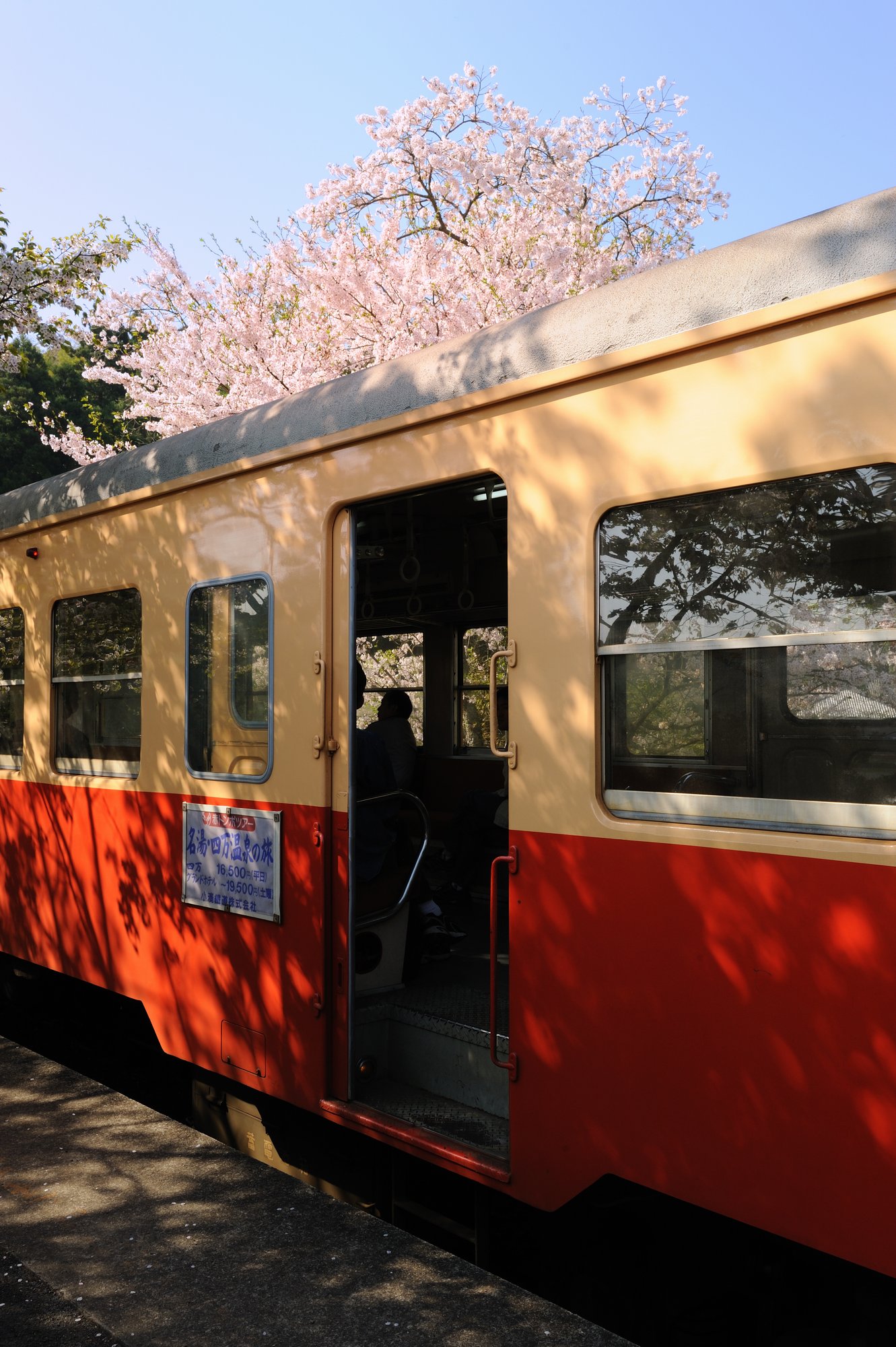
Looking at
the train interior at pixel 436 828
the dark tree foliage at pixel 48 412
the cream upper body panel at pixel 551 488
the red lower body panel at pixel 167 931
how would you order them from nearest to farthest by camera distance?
the cream upper body panel at pixel 551 488, the train interior at pixel 436 828, the red lower body panel at pixel 167 931, the dark tree foliage at pixel 48 412

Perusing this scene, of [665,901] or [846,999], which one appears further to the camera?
[665,901]

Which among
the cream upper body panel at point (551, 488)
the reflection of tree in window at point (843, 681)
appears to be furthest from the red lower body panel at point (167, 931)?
the reflection of tree in window at point (843, 681)

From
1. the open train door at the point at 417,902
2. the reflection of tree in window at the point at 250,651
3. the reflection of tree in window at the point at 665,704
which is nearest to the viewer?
the reflection of tree in window at the point at 665,704

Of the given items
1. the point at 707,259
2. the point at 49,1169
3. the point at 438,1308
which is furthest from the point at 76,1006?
the point at 707,259

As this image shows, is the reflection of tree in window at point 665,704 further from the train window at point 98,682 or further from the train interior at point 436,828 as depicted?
the train window at point 98,682

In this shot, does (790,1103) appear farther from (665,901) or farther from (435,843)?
(435,843)

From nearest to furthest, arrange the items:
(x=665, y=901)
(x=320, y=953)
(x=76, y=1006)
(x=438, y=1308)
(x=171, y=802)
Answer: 1. (x=438, y=1308)
2. (x=665, y=901)
3. (x=320, y=953)
4. (x=171, y=802)
5. (x=76, y=1006)

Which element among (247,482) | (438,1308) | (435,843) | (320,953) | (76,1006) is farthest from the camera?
(435,843)

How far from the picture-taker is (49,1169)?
3318mm

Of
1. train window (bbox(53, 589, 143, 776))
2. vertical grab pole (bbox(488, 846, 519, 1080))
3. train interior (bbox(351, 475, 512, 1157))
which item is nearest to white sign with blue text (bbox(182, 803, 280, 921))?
train interior (bbox(351, 475, 512, 1157))

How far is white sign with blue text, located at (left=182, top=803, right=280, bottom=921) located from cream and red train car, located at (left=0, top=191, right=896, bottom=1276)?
0.05ft

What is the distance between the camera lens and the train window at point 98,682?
4.73 m

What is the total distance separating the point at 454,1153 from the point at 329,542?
1949 millimetres

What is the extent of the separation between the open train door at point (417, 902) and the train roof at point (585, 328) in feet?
1.09
